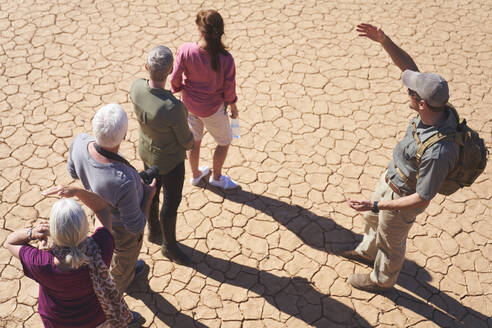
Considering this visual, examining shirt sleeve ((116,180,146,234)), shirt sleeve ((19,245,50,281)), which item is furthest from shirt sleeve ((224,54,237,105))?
shirt sleeve ((19,245,50,281))

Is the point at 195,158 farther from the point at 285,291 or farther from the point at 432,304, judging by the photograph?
the point at 432,304

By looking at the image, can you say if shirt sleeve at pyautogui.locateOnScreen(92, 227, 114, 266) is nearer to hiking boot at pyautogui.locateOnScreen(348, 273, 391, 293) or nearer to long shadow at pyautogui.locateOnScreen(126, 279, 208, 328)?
long shadow at pyautogui.locateOnScreen(126, 279, 208, 328)

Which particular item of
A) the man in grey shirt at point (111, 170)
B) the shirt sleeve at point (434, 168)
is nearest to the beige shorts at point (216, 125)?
the man in grey shirt at point (111, 170)

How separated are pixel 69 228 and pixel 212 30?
1.92 meters

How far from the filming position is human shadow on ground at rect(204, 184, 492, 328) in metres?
3.65

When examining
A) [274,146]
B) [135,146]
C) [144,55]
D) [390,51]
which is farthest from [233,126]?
[144,55]

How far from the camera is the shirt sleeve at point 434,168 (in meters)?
2.65

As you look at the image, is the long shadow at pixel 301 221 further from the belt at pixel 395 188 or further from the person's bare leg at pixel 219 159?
the belt at pixel 395 188

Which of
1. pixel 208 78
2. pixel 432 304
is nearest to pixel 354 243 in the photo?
pixel 432 304

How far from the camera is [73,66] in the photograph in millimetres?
5941

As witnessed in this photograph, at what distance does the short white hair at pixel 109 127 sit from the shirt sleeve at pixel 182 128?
53 centimetres

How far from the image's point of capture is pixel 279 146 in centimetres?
510

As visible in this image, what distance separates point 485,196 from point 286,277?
2514 mm

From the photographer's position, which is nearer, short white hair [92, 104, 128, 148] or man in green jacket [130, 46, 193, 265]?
short white hair [92, 104, 128, 148]
